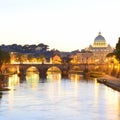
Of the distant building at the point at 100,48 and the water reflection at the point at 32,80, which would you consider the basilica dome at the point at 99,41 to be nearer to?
the distant building at the point at 100,48

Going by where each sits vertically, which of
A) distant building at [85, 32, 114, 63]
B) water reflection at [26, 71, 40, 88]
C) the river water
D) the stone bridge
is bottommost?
the river water

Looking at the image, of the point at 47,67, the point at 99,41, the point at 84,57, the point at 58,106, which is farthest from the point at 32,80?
the point at 99,41

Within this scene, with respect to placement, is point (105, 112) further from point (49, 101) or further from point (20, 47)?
point (20, 47)

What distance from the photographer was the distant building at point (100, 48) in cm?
16962

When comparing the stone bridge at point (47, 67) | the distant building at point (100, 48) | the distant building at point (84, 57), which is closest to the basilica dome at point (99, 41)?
the distant building at point (100, 48)

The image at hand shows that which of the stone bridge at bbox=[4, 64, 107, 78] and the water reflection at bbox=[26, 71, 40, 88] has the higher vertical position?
the stone bridge at bbox=[4, 64, 107, 78]

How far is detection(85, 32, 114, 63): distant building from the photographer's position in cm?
16962

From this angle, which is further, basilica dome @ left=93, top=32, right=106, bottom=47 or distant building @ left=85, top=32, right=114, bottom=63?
basilica dome @ left=93, top=32, right=106, bottom=47

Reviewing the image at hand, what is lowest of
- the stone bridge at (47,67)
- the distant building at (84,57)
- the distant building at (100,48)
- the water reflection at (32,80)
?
the water reflection at (32,80)

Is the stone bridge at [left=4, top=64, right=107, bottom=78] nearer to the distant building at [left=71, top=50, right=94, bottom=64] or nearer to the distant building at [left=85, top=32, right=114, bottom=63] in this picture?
the distant building at [left=71, top=50, right=94, bottom=64]

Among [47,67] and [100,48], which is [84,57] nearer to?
[100,48]

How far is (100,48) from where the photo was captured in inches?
6905

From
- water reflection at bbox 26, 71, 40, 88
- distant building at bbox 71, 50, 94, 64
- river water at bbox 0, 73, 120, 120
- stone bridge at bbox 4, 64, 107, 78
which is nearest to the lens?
river water at bbox 0, 73, 120, 120

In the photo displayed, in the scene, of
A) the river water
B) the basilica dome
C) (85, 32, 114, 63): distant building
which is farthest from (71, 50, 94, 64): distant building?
the river water
